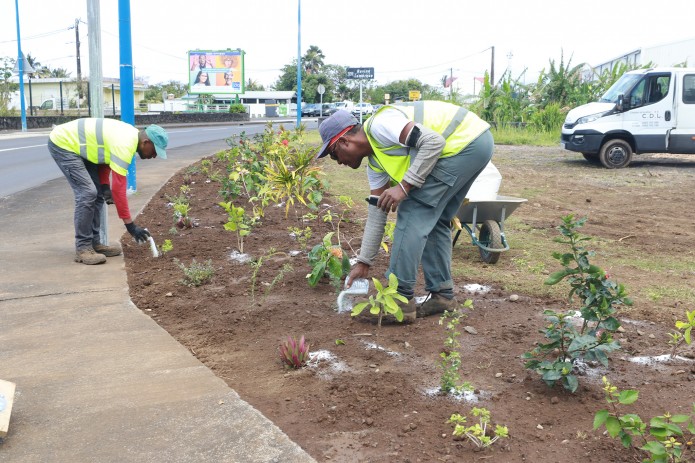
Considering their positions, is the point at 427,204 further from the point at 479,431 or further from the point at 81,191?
the point at 81,191

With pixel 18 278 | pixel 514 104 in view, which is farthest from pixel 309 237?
pixel 514 104

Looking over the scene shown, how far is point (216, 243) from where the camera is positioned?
6879 millimetres

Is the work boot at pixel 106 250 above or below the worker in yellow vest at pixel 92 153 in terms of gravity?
below

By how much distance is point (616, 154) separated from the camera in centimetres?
1564

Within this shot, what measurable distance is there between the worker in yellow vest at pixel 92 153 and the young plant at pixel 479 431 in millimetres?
4115

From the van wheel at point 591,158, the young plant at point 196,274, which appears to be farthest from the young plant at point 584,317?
the van wheel at point 591,158

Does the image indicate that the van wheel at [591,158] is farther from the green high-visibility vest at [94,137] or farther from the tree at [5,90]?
the tree at [5,90]

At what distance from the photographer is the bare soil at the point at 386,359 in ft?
9.76

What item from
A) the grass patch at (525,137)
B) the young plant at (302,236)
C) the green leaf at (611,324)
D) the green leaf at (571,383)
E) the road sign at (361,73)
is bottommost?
the green leaf at (571,383)

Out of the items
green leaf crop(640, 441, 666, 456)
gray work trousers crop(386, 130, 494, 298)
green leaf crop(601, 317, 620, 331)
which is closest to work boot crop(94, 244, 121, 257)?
gray work trousers crop(386, 130, 494, 298)

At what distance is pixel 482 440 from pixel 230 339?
6.46 ft

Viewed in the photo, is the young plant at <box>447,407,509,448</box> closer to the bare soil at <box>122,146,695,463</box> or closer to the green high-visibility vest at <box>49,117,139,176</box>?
the bare soil at <box>122,146,695,463</box>

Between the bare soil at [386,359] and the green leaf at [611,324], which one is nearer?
the bare soil at [386,359]

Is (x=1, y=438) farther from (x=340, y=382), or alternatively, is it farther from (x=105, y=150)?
(x=105, y=150)
